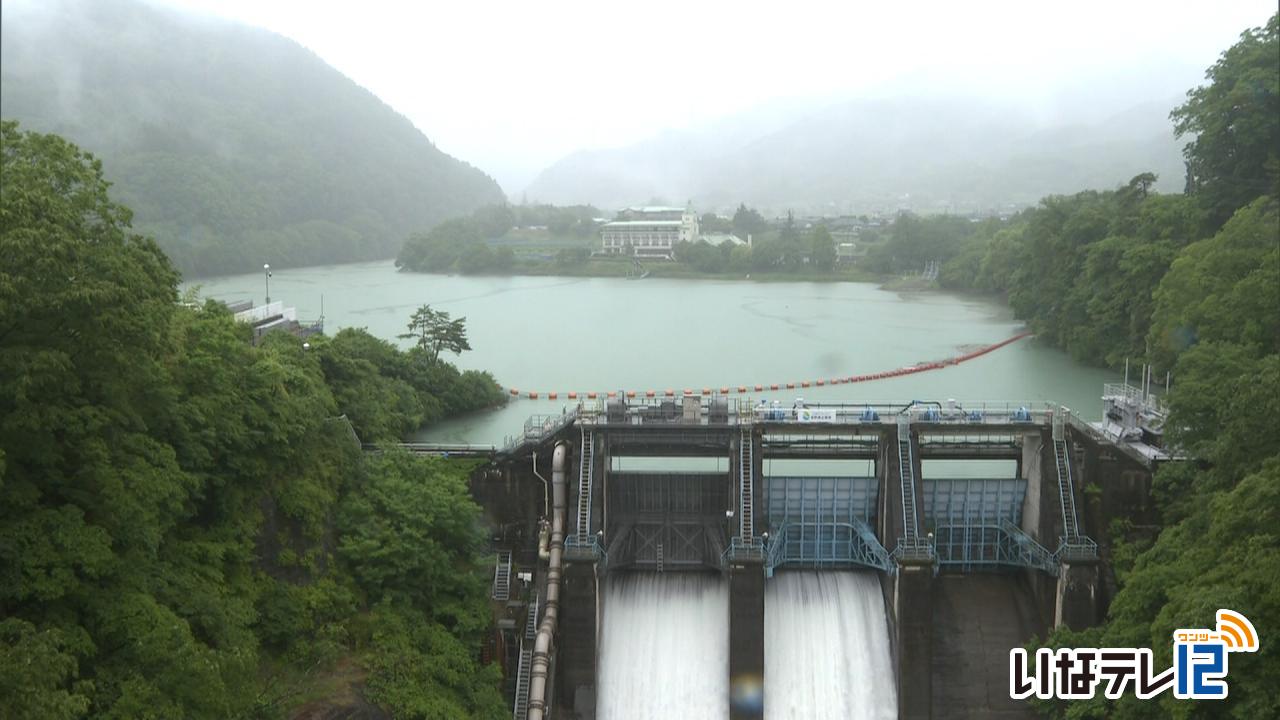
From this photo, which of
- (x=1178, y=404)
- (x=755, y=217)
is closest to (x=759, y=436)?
(x=1178, y=404)

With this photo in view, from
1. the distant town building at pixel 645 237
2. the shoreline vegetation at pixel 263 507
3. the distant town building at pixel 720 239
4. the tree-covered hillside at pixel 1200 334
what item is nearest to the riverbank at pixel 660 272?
the distant town building at pixel 645 237

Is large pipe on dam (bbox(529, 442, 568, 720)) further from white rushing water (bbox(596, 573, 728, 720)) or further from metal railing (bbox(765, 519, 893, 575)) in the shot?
metal railing (bbox(765, 519, 893, 575))

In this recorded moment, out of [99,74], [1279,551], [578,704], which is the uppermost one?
[99,74]

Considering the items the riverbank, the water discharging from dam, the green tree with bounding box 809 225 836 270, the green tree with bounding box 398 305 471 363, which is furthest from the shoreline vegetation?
the green tree with bounding box 809 225 836 270

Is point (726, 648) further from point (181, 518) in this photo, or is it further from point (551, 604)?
point (181, 518)

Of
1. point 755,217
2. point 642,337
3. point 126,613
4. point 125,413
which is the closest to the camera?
point 126,613

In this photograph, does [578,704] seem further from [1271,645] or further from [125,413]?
[1271,645]

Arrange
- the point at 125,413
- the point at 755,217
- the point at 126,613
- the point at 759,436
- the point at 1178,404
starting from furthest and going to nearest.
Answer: the point at 755,217
the point at 759,436
the point at 1178,404
the point at 125,413
the point at 126,613
